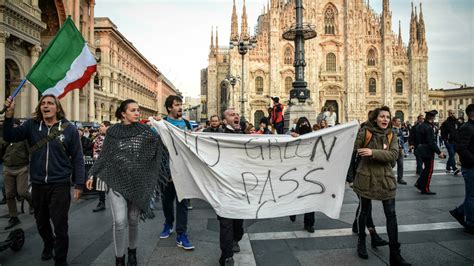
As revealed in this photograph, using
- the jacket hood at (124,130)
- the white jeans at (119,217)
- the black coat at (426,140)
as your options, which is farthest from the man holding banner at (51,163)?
the black coat at (426,140)

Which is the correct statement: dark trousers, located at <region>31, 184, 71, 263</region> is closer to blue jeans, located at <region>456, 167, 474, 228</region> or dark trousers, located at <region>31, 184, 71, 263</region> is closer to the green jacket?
the green jacket

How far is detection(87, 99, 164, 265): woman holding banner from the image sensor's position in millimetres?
3098

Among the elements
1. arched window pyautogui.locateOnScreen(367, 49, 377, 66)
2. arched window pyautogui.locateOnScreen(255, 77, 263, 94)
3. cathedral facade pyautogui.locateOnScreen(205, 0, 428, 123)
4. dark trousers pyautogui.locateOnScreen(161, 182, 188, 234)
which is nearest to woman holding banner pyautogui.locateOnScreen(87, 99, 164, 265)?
dark trousers pyautogui.locateOnScreen(161, 182, 188, 234)

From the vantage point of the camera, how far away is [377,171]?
11.5 feet

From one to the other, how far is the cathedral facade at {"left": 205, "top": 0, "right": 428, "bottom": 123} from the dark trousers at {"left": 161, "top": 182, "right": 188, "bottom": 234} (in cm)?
3545

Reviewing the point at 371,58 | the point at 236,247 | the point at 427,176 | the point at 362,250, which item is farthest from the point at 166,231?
the point at 371,58

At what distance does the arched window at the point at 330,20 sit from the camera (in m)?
42.7

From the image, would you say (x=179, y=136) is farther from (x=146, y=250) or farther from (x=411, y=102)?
(x=411, y=102)

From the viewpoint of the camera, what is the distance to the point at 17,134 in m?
3.30

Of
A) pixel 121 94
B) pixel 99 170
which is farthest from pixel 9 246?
pixel 121 94

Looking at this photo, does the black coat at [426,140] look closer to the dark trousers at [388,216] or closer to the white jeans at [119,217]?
the dark trousers at [388,216]

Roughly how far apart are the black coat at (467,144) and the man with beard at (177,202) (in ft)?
13.2

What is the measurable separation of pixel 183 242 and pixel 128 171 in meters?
1.32

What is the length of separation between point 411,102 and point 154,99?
50.5 m
